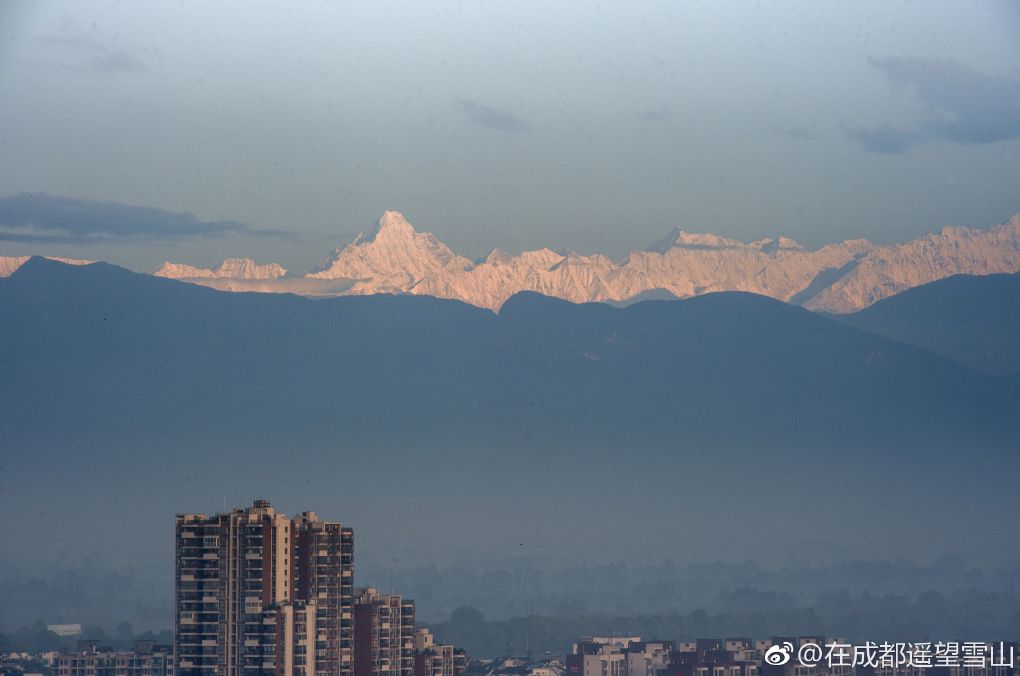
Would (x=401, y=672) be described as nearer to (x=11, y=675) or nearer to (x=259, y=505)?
(x=259, y=505)

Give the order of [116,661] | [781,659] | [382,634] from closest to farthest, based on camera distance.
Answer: [382,634]
[116,661]
[781,659]

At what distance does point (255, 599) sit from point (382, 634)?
333 centimetres

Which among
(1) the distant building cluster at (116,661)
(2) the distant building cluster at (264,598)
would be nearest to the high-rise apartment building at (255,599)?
(2) the distant building cluster at (264,598)

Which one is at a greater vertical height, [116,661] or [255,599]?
[255,599]

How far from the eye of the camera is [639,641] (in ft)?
165

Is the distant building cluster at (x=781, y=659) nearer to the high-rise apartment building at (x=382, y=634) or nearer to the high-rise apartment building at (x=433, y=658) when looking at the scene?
the high-rise apartment building at (x=433, y=658)

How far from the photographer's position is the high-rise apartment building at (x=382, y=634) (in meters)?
33.1

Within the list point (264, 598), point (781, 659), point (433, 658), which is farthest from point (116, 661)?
point (781, 659)

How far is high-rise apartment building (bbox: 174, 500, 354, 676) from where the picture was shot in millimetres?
30828

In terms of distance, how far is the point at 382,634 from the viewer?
111ft

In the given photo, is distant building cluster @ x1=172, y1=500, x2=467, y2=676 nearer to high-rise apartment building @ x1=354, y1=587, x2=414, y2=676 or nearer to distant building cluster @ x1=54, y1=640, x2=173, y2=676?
high-rise apartment building @ x1=354, y1=587, x2=414, y2=676

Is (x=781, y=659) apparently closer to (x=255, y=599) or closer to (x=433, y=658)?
(x=433, y=658)

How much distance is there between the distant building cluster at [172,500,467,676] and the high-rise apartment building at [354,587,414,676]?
47 mm

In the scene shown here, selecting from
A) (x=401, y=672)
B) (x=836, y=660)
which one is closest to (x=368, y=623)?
(x=401, y=672)
